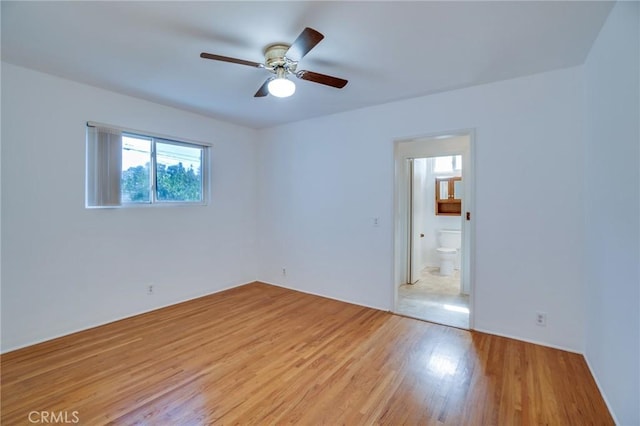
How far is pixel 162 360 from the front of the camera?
252 cm

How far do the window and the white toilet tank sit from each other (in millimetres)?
4587

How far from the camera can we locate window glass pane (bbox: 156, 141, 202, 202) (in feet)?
12.5

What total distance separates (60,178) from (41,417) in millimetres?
2152

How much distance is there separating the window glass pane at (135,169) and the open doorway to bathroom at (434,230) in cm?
316

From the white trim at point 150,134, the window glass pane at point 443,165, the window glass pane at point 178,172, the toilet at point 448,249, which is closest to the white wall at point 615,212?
the toilet at point 448,249

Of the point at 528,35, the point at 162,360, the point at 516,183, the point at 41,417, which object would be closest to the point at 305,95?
the point at 528,35

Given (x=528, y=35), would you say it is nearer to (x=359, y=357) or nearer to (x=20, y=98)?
(x=359, y=357)

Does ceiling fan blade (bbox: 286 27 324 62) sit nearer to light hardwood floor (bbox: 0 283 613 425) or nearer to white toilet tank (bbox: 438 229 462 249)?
light hardwood floor (bbox: 0 283 613 425)

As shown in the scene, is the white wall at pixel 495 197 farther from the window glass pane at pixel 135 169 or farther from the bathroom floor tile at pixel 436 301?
the window glass pane at pixel 135 169

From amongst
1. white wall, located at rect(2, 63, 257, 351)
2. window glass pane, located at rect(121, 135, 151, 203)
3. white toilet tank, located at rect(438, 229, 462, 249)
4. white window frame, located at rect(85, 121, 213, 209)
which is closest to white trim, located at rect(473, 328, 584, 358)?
white toilet tank, located at rect(438, 229, 462, 249)

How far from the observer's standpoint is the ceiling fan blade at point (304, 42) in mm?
1725

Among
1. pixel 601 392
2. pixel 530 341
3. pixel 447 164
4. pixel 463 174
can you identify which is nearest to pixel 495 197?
pixel 463 174

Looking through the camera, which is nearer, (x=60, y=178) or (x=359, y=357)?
(x=359, y=357)

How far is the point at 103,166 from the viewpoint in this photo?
320cm
